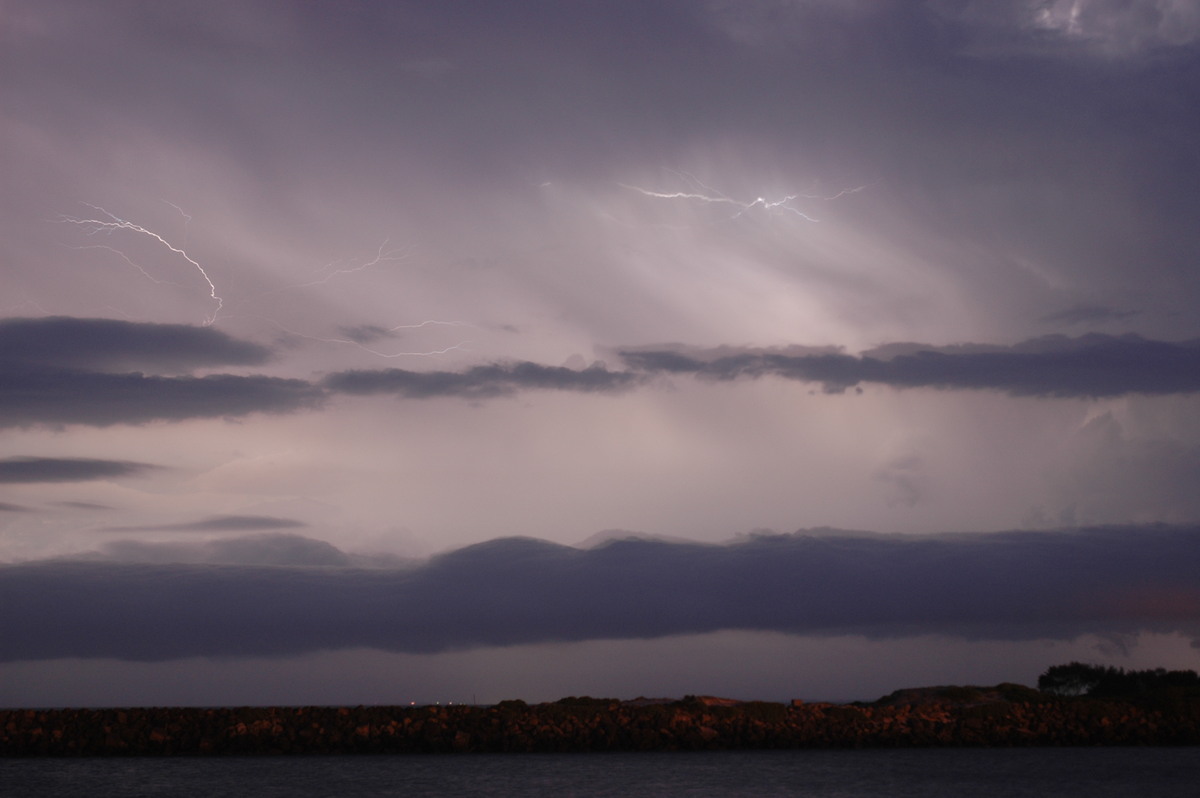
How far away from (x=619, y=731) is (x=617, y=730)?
0.16 metres

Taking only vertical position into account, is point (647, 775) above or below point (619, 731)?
below

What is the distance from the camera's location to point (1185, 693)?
77.1m

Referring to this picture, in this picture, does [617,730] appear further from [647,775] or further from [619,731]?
[647,775]

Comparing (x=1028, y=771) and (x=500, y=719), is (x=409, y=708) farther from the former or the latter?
(x=1028, y=771)

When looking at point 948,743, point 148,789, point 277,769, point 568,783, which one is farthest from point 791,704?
point 148,789

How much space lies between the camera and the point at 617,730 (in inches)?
2776

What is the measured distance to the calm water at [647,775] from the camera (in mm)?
52844

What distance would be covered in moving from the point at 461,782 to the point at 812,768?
18.3 meters

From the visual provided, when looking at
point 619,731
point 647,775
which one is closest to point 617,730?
point 619,731

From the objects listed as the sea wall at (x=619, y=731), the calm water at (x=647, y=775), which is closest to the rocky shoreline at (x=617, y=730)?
the sea wall at (x=619, y=731)

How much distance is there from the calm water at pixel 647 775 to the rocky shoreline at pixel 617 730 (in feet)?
5.58

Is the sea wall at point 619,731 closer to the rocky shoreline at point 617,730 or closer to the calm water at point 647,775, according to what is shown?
the rocky shoreline at point 617,730

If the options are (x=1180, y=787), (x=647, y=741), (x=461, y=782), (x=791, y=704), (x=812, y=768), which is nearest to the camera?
(x=1180, y=787)

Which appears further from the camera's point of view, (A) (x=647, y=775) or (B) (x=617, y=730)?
(B) (x=617, y=730)
